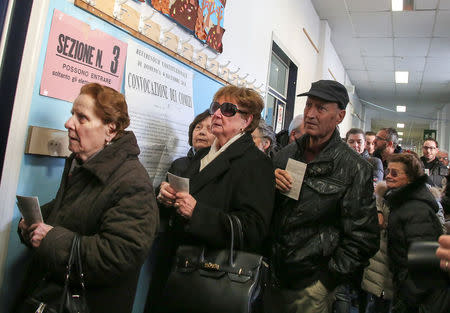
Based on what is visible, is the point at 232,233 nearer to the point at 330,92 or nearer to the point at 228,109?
the point at 228,109

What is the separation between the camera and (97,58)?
1715 mm

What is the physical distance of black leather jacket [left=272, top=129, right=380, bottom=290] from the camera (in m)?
1.61

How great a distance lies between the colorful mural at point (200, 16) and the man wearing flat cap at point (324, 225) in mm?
1044

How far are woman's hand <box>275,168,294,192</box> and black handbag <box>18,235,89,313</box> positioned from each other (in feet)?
2.94

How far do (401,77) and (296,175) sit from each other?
834 cm

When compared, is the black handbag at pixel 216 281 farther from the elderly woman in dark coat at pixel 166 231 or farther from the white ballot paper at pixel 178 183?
the elderly woman in dark coat at pixel 166 231

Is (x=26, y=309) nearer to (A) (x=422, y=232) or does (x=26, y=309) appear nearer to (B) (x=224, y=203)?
(B) (x=224, y=203)

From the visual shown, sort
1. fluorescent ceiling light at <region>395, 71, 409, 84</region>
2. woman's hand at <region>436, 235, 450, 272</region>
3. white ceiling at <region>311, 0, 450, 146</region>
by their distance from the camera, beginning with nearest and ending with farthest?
1. woman's hand at <region>436, 235, 450, 272</region>
2. white ceiling at <region>311, 0, 450, 146</region>
3. fluorescent ceiling light at <region>395, 71, 409, 84</region>

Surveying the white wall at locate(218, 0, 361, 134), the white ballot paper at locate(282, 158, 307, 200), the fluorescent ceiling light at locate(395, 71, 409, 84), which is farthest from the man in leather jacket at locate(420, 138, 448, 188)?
the white ballot paper at locate(282, 158, 307, 200)

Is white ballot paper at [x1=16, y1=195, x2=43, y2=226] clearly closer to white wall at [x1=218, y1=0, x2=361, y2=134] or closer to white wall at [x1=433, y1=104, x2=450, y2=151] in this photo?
white wall at [x1=218, y1=0, x2=361, y2=134]

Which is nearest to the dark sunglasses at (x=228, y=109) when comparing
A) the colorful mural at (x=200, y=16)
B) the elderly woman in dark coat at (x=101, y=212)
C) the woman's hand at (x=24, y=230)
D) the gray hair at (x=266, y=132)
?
the elderly woman in dark coat at (x=101, y=212)

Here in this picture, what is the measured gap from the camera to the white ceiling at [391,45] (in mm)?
5453

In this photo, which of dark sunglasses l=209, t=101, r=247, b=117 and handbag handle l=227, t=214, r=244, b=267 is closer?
handbag handle l=227, t=214, r=244, b=267

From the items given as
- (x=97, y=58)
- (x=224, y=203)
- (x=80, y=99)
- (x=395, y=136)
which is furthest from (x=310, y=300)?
(x=395, y=136)
